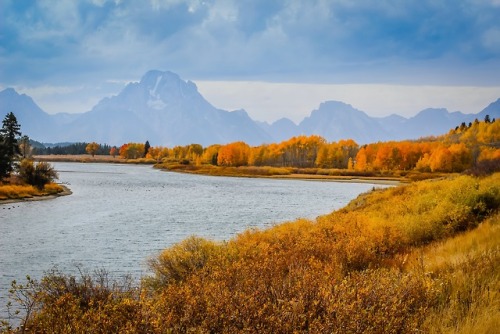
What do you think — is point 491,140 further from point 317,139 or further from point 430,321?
point 430,321

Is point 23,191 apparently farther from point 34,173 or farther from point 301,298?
point 301,298

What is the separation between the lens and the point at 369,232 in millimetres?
17281

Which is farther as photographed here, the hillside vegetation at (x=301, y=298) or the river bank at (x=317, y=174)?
the river bank at (x=317, y=174)

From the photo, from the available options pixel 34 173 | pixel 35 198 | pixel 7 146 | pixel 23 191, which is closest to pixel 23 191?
pixel 23 191

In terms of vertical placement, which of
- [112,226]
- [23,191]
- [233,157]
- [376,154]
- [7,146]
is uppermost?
[376,154]

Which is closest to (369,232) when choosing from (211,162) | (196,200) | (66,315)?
(66,315)

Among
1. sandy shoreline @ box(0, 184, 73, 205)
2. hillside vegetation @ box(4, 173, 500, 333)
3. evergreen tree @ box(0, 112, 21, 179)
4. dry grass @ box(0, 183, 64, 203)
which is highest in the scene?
evergreen tree @ box(0, 112, 21, 179)

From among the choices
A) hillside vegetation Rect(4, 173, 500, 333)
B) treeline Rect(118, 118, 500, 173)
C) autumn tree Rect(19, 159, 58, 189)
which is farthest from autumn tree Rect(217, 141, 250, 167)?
hillside vegetation Rect(4, 173, 500, 333)

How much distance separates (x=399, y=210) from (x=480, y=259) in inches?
539

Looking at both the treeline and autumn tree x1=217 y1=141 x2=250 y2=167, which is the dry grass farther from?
autumn tree x1=217 y1=141 x2=250 y2=167

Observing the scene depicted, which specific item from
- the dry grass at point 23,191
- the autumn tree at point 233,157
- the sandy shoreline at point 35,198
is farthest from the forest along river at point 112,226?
the autumn tree at point 233,157

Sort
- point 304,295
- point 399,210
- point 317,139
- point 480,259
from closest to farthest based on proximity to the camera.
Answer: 1. point 304,295
2. point 480,259
3. point 399,210
4. point 317,139

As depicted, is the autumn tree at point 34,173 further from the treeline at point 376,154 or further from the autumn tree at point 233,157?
the autumn tree at point 233,157

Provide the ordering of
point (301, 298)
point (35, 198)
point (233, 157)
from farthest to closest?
point (233, 157) → point (35, 198) → point (301, 298)
